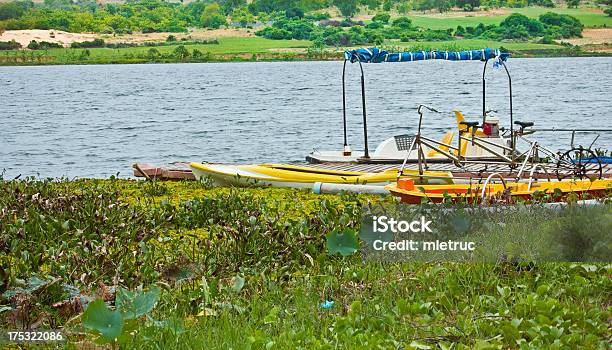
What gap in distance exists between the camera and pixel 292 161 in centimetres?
3447

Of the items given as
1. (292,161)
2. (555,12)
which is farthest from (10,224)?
(555,12)

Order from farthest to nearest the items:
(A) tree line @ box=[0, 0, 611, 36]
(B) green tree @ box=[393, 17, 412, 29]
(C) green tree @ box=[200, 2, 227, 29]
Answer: (C) green tree @ box=[200, 2, 227, 29], (A) tree line @ box=[0, 0, 611, 36], (B) green tree @ box=[393, 17, 412, 29]

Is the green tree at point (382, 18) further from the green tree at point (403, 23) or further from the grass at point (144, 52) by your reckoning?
the grass at point (144, 52)

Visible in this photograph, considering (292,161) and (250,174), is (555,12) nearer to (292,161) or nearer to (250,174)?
(292,161)

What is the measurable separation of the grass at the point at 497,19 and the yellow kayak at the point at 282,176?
121 m

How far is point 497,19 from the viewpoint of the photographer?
138 meters

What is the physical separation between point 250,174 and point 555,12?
130969 millimetres

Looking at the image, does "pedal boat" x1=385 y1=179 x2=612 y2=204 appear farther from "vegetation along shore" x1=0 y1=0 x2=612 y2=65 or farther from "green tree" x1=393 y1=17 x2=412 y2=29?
"green tree" x1=393 y1=17 x2=412 y2=29

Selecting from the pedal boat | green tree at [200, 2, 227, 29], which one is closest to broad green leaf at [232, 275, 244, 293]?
the pedal boat

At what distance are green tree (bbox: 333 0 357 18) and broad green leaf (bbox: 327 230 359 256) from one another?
150193mm

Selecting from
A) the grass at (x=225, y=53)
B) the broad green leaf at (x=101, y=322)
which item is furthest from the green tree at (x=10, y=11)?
Result: the broad green leaf at (x=101, y=322)

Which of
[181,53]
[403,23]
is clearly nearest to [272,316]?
[181,53]

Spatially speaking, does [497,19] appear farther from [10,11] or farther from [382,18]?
[10,11]

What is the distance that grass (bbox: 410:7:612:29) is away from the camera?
138425 millimetres
